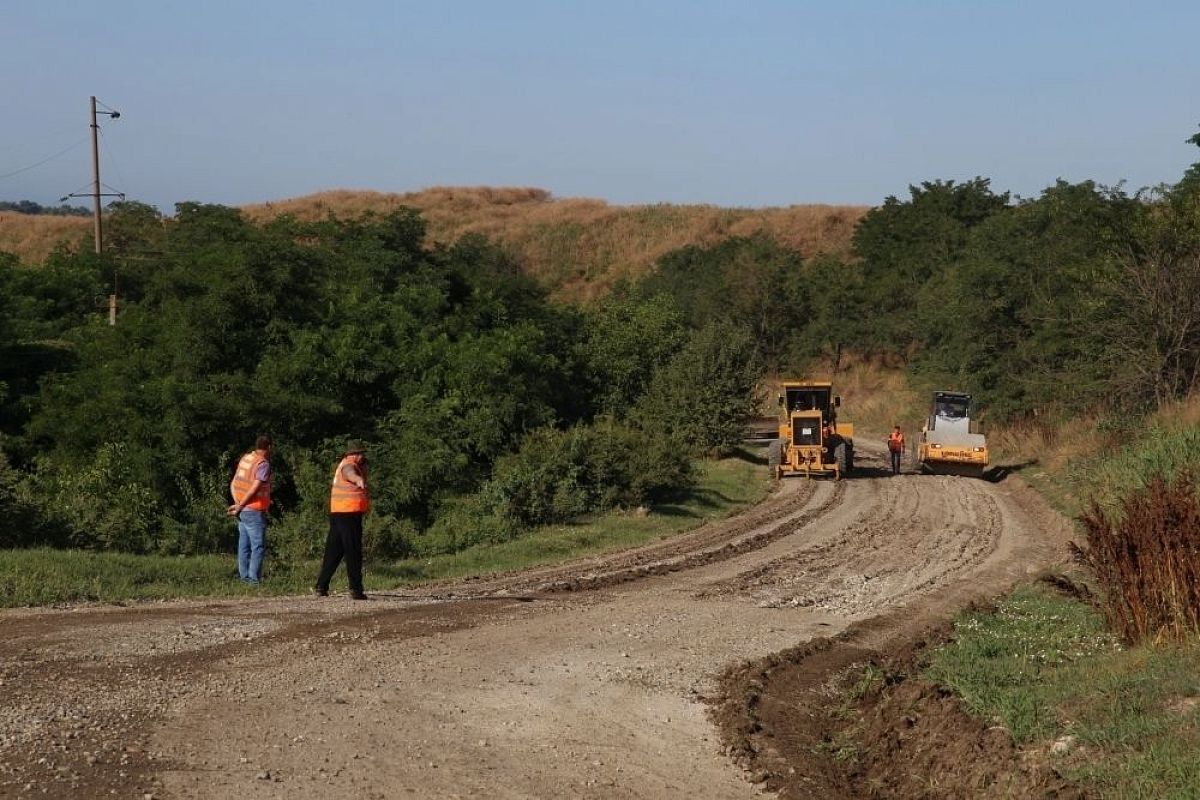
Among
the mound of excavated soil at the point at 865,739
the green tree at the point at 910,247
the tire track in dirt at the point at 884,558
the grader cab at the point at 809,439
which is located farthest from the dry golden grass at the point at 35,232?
the mound of excavated soil at the point at 865,739

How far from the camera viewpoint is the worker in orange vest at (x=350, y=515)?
45.3 ft

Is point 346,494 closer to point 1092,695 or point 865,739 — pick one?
point 865,739

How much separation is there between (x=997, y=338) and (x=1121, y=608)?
35299mm

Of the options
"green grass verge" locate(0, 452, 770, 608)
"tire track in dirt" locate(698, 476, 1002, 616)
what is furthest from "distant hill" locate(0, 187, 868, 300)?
"green grass verge" locate(0, 452, 770, 608)

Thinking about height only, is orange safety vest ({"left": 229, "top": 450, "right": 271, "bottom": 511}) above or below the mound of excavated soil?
above

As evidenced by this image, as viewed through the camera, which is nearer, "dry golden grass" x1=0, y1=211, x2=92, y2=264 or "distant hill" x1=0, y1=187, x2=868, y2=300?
"dry golden grass" x1=0, y1=211, x2=92, y2=264

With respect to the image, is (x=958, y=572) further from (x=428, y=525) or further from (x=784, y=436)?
(x=784, y=436)

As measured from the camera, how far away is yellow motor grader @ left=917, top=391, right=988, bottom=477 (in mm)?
38281

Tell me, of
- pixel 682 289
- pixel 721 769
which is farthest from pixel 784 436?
pixel 682 289

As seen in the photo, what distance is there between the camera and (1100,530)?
442 inches

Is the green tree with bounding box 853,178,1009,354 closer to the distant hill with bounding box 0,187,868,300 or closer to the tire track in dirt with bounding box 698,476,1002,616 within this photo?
the distant hill with bounding box 0,187,868,300

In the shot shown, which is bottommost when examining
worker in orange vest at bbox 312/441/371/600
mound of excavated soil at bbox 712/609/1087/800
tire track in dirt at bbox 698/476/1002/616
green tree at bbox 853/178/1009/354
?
tire track in dirt at bbox 698/476/1002/616

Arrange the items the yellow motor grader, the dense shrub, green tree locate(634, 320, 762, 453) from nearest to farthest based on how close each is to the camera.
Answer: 1. the dense shrub
2. green tree locate(634, 320, 762, 453)
3. the yellow motor grader

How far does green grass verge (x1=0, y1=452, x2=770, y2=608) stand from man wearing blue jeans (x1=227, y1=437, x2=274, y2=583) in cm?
29
